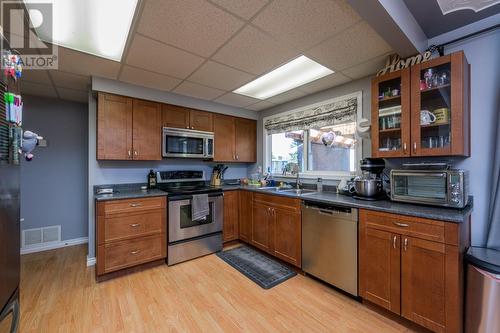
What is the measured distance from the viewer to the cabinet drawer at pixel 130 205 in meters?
2.37

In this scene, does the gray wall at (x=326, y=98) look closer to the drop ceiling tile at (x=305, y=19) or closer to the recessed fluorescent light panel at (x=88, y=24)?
the drop ceiling tile at (x=305, y=19)

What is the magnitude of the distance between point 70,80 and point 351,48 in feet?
10.6

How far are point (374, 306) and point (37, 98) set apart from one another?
5.02 meters

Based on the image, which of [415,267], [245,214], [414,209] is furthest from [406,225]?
[245,214]

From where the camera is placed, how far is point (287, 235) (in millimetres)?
2658

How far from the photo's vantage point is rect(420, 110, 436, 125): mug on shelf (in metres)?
1.85

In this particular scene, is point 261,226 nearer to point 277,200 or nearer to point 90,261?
point 277,200

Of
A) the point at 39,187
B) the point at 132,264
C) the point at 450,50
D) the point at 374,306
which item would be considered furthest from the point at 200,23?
the point at 39,187

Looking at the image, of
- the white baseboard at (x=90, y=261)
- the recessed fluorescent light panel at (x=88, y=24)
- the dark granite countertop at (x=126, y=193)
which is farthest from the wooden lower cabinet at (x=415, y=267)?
the white baseboard at (x=90, y=261)

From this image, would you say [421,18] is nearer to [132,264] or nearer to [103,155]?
[103,155]

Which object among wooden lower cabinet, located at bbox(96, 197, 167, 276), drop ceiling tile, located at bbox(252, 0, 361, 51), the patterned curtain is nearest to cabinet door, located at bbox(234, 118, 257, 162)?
the patterned curtain

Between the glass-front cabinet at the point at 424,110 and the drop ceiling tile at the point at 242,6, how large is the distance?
1416mm

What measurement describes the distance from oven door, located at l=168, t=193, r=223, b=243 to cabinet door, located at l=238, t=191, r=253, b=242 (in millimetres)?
383

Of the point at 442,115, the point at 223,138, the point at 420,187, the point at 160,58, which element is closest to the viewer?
the point at 442,115
